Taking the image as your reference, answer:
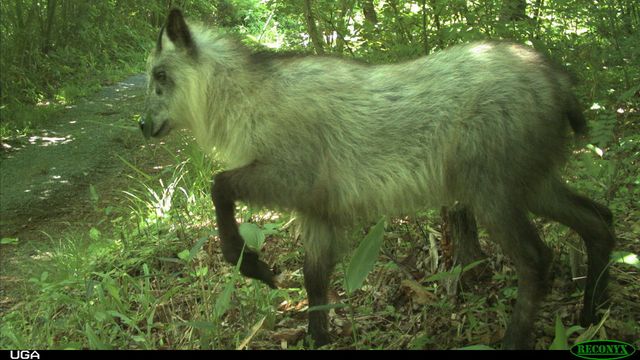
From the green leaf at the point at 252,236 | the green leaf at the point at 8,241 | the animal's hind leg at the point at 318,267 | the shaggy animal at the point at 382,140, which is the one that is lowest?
the green leaf at the point at 8,241

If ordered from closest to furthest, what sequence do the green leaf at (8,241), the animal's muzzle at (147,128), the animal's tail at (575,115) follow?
the animal's tail at (575,115) → the animal's muzzle at (147,128) → the green leaf at (8,241)

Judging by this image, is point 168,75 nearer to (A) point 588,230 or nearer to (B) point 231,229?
(B) point 231,229

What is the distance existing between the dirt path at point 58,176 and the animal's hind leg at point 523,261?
13.0 ft

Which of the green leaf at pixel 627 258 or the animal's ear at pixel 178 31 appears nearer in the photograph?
the green leaf at pixel 627 258

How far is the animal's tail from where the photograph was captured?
3.19m

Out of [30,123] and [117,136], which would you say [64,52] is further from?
[117,136]

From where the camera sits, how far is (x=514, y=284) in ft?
12.5

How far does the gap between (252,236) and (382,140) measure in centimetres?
84

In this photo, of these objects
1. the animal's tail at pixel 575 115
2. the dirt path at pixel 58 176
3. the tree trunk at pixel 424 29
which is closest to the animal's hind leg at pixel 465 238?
the animal's tail at pixel 575 115

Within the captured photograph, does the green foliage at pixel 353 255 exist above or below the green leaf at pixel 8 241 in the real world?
above

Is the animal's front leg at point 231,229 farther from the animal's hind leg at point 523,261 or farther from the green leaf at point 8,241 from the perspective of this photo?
the green leaf at point 8,241

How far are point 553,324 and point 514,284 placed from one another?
0.39 meters

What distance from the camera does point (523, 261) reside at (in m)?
3.11

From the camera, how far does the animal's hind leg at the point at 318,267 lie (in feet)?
11.8
